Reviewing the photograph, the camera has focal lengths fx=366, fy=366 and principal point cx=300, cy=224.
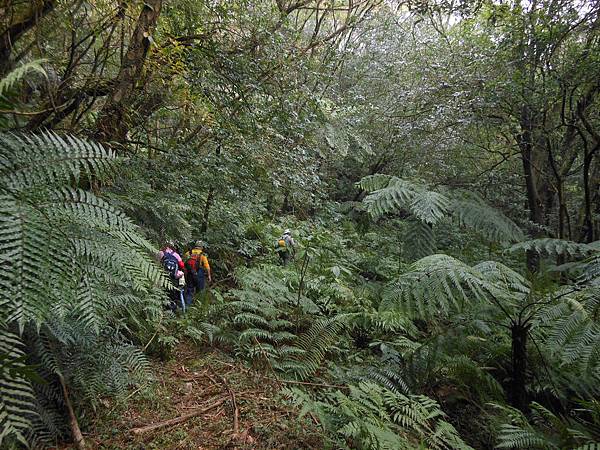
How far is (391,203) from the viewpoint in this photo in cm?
348

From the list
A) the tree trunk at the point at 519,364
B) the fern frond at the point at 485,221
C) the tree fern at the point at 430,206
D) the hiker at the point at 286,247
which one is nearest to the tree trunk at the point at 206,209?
the hiker at the point at 286,247

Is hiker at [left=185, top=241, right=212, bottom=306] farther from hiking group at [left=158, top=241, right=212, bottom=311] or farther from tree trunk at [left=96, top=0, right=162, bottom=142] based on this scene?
tree trunk at [left=96, top=0, right=162, bottom=142]

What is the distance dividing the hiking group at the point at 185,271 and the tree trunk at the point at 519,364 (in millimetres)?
3357

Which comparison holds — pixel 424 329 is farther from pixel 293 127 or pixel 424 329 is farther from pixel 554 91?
pixel 554 91

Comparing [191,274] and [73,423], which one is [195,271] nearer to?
[191,274]

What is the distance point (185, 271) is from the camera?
5.16m

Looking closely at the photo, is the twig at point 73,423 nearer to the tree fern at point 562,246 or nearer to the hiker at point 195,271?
the hiker at point 195,271

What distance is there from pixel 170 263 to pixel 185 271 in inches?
27.0

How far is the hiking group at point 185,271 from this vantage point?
4508 millimetres

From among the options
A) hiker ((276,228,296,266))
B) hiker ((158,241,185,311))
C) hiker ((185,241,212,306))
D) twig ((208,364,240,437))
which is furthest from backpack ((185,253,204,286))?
twig ((208,364,240,437))

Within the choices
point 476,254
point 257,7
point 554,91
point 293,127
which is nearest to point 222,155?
point 293,127

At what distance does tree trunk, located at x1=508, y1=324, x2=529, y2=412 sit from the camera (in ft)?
7.97

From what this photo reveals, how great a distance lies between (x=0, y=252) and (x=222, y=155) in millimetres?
3044

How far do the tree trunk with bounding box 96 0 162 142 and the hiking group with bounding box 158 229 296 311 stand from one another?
1.77m
